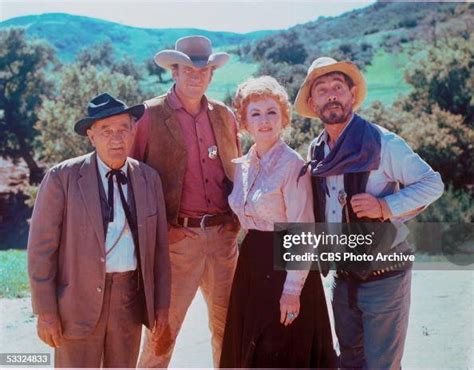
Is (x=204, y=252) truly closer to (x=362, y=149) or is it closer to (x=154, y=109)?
(x=154, y=109)

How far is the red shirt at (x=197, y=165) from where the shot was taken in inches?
127

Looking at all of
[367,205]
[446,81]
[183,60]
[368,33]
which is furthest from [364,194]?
[368,33]

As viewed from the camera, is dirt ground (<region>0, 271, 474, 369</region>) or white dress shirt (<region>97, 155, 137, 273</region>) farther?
dirt ground (<region>0, 271, 474, 369</region>)

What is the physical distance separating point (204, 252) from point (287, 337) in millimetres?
639

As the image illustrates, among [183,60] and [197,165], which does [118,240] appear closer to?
[197,165]

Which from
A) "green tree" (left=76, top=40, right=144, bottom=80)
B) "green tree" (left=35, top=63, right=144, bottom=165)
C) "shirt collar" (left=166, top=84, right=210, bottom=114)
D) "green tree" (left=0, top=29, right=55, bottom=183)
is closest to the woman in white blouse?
"shirt collar" (left=166, top=84, right=210, bottom=114)

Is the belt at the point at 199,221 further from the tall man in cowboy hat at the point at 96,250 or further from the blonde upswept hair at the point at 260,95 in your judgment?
the blonde upswept hair at the point at 260,95

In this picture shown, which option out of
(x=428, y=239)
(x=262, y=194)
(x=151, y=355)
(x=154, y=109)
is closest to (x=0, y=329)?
(x=151, y=355)

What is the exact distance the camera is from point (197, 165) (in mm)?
3252

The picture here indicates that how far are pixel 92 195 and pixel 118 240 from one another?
0.22 metres

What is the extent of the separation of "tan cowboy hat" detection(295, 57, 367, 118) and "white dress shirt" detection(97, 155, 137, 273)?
2.98 ft

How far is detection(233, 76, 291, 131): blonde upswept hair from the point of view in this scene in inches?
112

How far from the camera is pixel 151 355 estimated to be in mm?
3156

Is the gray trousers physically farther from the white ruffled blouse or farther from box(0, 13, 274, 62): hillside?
box(0, 13, 274, 62): hillside
